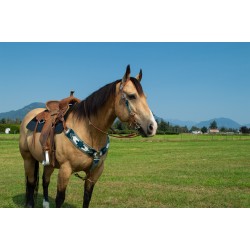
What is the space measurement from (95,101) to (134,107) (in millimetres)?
816

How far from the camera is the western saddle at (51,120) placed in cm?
514

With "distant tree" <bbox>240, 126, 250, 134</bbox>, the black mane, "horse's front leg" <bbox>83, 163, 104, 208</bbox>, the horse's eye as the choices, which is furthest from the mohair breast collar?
"distant tree" <bbox>240, 126, 250, 134</bbox>

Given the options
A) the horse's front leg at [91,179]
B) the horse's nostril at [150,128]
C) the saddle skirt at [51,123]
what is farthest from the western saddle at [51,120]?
the horse's nostril at [150,128]

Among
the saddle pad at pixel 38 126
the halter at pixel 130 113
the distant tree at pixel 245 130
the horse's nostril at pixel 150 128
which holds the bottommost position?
the distant tree at pixel 245 130

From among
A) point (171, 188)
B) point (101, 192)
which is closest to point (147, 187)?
point (171, 188)

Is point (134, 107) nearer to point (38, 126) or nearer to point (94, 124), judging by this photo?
point (94, 124)

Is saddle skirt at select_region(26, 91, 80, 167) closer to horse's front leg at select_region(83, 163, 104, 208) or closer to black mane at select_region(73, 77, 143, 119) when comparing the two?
black mane at select_region(73, 77, 143, 119)

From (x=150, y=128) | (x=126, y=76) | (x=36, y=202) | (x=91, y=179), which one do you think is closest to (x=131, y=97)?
(x=126, y=76)

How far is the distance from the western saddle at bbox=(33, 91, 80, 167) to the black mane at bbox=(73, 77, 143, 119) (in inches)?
12.7

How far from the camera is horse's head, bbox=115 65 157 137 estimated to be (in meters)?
4.25

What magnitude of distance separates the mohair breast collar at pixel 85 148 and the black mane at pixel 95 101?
327 millimetres

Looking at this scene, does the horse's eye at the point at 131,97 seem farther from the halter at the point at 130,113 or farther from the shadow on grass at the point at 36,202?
the shadow on grass at the point at 36,202

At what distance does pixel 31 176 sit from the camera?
6.55m

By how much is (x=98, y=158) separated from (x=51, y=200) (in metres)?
3.33
